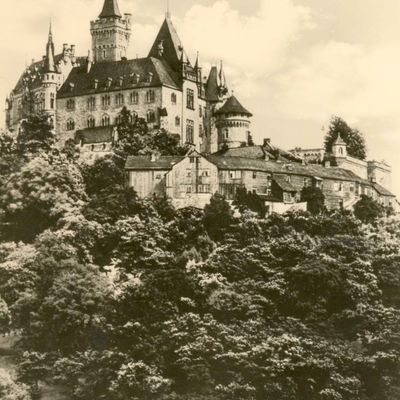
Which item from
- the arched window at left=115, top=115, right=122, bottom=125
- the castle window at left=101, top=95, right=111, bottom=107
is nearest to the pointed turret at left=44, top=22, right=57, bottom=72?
the castle window at left=101, top=95, right=111, bottom=107

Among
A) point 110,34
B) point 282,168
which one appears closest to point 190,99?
point 110,34

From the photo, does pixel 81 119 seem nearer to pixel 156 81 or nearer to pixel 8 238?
pixel 156 81

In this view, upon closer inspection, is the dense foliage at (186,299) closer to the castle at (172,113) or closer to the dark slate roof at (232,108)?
the castle at (172,113)

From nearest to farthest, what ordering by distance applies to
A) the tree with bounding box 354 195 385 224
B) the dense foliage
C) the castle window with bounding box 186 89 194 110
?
1. the dense foliage
2. the tree with bounding box 354 195 385 224
3. the castle window with bounding box 186 89 194 110

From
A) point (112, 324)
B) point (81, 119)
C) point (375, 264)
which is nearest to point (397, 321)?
point (375, 264)

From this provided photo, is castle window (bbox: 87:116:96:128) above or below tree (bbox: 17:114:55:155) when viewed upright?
above

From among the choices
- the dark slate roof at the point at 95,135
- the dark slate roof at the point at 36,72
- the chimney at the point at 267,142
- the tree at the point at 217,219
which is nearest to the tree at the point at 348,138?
the chimney at the point at 267,142

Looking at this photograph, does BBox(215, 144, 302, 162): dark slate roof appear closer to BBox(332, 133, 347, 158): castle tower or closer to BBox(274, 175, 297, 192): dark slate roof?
BBox(274, 175, 297, 192): dark slate roof
